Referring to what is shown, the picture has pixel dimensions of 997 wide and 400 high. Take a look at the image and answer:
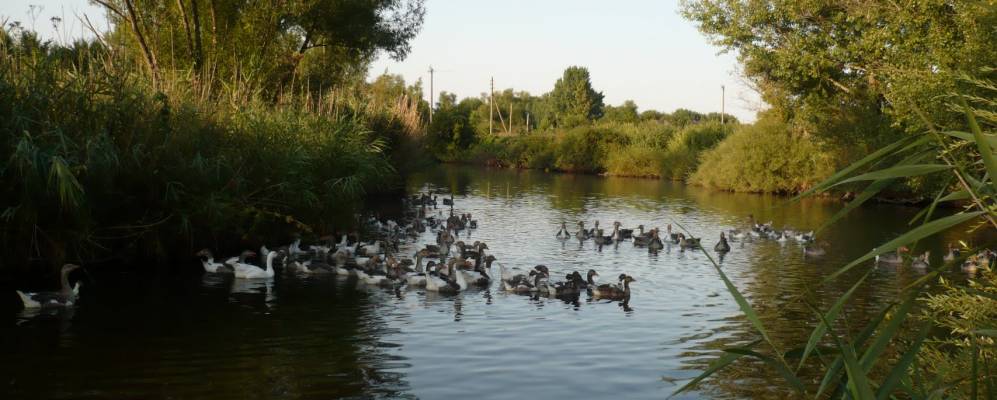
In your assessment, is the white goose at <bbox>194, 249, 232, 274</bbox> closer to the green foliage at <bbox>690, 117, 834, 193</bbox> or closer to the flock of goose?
the flock of goose

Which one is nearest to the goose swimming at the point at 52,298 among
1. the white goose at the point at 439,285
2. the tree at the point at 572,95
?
the white goose at the point at 439,285

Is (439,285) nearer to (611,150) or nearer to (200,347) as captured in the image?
(200,347)

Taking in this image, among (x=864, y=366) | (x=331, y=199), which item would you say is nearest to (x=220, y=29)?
(x=331, y=199)

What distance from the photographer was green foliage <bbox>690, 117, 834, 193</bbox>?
40969 millimetres

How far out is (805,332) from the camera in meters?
11.4

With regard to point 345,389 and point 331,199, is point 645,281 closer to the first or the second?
point 331,199

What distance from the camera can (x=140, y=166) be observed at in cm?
1332

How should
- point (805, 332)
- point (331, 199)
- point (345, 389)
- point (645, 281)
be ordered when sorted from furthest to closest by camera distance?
point (331, 199)
point (645, 281)
point (805, 332)
point (345, 389)

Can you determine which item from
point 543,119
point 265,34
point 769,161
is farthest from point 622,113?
point 265,34

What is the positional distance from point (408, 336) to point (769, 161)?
35.5m

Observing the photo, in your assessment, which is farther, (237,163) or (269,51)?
(269,51)

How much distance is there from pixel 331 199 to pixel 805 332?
10.3 metres

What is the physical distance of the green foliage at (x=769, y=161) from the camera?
134ft

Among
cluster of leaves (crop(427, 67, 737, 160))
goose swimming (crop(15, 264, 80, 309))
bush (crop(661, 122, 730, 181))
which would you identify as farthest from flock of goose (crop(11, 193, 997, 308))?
cluster of leaves (crop(427, 67, 737, 160))
